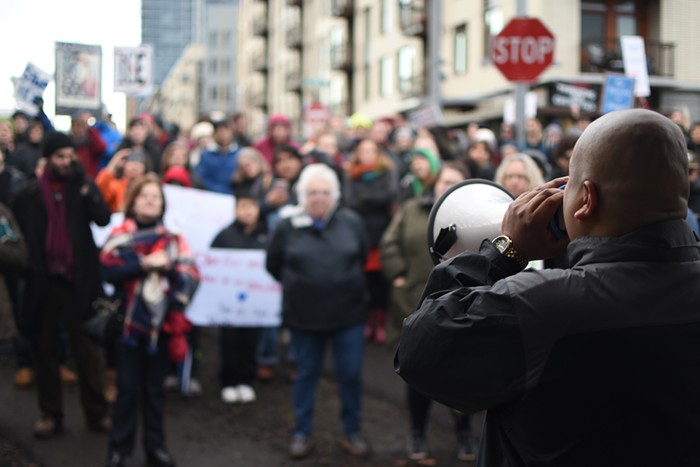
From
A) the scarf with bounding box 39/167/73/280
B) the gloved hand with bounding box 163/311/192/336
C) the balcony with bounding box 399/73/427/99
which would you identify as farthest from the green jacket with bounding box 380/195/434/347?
the balcony with bounding box 399/73/427/99

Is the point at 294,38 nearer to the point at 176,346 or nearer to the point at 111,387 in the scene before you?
the point at 111,387

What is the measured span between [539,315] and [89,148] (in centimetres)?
955

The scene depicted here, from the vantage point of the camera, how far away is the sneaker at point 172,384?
830 cm

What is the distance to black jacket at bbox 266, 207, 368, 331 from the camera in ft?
21.6

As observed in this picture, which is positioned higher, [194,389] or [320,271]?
[320,271]

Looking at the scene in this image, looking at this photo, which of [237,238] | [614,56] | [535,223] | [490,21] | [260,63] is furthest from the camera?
[260,63]

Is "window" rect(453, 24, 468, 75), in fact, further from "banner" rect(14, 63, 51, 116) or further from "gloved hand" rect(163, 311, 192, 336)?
"gloved hand" rect(163, 311, 192, 336)

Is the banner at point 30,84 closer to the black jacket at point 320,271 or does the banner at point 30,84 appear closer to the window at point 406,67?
the black jacket at point 320,271

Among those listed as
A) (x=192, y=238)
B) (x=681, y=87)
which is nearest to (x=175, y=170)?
(x=192, y=238)

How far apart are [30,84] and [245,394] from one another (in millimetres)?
5457

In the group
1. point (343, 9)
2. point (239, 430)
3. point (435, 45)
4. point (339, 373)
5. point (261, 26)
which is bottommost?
point (239, 430)

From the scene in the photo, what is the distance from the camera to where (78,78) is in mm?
10352

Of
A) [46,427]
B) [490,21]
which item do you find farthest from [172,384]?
[490,21]

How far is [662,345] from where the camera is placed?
1.98m
